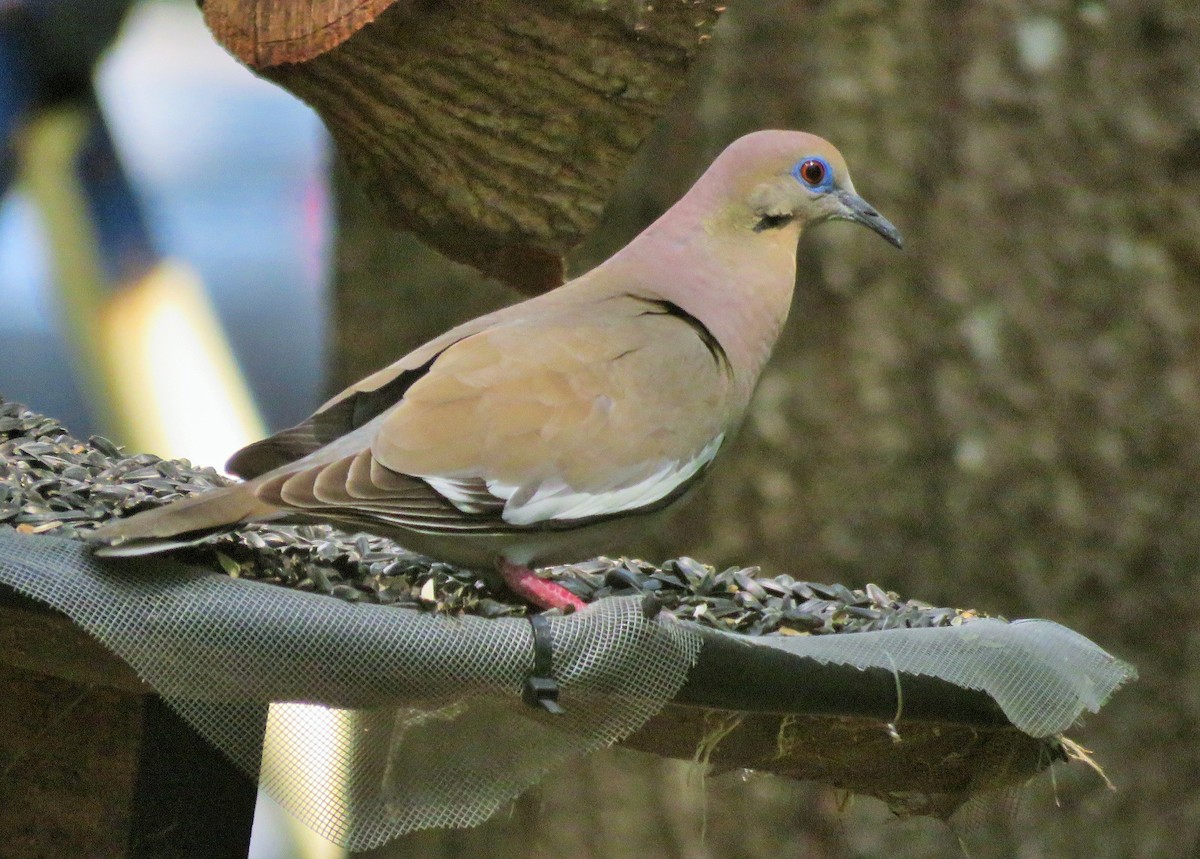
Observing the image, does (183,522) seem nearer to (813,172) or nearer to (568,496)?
(568,496)

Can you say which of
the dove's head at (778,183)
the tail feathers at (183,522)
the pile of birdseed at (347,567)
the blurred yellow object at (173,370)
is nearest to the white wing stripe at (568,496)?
the pile of birdseed at (347,567)

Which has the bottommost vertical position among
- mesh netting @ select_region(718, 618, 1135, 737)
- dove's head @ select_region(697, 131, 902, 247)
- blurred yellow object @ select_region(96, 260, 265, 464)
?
blurred yellow object @ select_region(96, 260, 265, 464)

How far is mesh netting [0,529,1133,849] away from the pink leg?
0.27m

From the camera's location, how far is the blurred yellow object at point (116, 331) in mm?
3572

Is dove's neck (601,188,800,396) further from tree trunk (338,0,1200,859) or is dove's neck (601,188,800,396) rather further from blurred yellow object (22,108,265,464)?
blurred yellow object (22,108,265,464)

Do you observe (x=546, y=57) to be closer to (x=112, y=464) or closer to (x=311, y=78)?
(x=311, y=78)

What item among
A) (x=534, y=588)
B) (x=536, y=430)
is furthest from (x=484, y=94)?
(x=534, y=588)

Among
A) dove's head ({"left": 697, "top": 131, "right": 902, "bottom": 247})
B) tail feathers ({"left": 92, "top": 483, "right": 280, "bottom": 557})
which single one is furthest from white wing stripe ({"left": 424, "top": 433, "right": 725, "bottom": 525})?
dove's head ({"left": 697, "top": 131, "right": 902, "bottom": 247})

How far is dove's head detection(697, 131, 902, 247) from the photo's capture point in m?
1.99

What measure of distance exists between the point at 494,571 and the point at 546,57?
75cm

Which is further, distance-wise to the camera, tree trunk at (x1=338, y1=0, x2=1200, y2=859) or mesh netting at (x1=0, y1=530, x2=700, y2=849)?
tree trunk at (x1=338, y1=0, x2=1200, y2=859)

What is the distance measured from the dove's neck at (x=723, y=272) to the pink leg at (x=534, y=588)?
0.40 m

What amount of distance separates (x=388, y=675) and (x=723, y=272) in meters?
0.92

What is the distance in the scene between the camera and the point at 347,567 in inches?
60.4
